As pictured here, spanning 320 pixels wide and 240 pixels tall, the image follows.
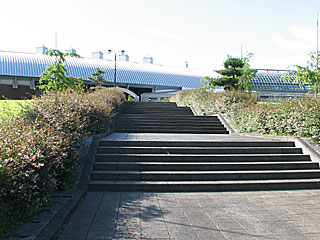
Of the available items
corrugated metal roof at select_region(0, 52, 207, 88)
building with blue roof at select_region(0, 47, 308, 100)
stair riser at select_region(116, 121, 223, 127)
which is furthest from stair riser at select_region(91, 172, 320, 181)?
corrugated metal roof at select_region(0, 52, 207, 88)

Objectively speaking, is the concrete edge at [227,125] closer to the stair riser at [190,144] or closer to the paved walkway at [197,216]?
the stair riser at [190,144]

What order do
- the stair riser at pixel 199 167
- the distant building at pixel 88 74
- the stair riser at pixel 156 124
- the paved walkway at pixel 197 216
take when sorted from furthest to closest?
the distant building at pixel 88 74, the stair riser at pixel 156 124, the stair riser at pixel 199 167, the paved walkway at pixel 197 216

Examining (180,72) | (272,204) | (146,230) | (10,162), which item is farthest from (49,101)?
(180,72)

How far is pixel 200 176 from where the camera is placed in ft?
22.2

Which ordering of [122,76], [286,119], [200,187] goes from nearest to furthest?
[200,187]
[286,119]
[122,76]

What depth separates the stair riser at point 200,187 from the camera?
6.26 metres

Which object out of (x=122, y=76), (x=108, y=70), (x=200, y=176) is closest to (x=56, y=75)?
(x=200, y=176)

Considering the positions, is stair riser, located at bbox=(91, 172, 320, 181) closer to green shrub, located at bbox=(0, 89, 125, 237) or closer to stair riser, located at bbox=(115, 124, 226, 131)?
green shrub, located at bbox=(0, 89, 125, 237)

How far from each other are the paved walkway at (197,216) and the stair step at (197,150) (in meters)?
1.72

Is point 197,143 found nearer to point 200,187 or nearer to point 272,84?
point 200,187

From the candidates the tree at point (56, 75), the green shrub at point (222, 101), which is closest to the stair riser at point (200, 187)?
the green shrub at point (222, 101)

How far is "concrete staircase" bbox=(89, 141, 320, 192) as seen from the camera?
646 centimetres

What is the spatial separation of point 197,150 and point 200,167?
2.45 feet

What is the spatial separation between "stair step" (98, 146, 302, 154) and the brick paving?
1.72 metres
